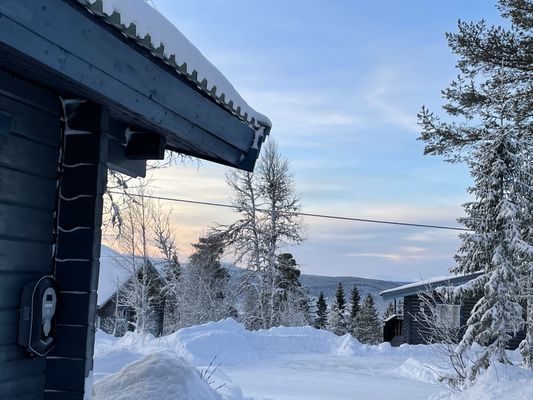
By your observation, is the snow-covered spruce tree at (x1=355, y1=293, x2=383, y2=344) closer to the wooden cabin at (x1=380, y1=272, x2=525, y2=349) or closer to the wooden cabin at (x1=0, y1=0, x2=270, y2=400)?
the wooden cabin at (x1=380, y1=272, x2=525, y2=349)

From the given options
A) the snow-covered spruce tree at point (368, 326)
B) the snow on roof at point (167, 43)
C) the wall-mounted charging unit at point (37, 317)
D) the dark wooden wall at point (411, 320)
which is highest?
the snow on roof at point (167, 43)

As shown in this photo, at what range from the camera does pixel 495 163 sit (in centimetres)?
1130

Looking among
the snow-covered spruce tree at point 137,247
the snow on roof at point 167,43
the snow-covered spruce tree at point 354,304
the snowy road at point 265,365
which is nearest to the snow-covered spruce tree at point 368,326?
the snow-covered spruce tree at point 354,304

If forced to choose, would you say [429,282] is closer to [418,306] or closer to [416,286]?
[416,286]

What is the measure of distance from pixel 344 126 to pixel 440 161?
2748mm

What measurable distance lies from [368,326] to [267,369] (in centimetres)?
2865

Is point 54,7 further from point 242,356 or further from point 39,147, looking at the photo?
point 242,356

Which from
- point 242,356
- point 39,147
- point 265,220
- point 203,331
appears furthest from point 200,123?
point 265,220

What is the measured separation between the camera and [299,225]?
28.5 metres

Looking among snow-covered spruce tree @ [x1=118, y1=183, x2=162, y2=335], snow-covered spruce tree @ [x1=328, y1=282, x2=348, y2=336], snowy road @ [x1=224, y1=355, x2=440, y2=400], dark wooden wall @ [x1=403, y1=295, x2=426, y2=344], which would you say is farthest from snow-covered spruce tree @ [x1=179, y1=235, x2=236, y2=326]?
snow-covered spruce tree @ [x1=328, y1=282, x2=348, y2=336]

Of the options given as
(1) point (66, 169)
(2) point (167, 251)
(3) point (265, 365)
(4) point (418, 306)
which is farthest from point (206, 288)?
(1) point (66, 169)

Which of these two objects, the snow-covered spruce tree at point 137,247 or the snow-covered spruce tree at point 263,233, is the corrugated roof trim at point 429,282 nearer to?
the snow-covered spruce tree at point 263,233

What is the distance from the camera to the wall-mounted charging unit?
10.3 ft

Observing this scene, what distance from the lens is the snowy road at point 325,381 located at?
35.8 feet
